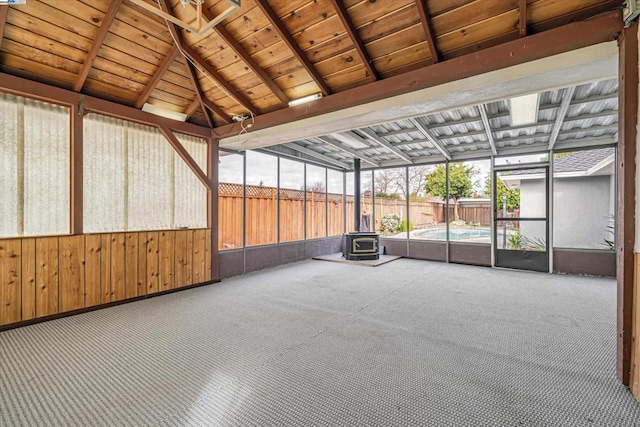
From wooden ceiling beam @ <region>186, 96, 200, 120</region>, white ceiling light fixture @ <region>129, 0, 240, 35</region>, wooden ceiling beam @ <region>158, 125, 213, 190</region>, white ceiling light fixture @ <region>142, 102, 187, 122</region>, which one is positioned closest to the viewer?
white ceiling light fixture @ <region>129, 0, 240, 35</region>

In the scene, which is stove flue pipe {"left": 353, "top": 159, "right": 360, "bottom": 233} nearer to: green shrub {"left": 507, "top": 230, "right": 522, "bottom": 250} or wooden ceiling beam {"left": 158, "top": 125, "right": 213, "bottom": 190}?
green shrub {"left": 507, "top": 230, "right": 522, "bottom": 250}

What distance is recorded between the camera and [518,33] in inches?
95.1

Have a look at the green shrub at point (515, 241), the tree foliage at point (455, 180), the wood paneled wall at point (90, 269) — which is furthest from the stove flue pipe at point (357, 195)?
the wood paneled wall at point (90, 269)

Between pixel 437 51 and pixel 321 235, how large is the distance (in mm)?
5355

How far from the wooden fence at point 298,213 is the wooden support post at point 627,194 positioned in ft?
15.2

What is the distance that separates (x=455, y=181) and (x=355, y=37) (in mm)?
5033

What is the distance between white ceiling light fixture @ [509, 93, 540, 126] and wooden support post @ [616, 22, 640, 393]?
4.26 ft

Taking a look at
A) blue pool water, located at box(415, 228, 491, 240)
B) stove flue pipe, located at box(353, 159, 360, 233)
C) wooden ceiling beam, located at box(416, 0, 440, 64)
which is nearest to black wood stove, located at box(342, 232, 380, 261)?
stove flue pipe, located at box(353, 159, 360, 233)

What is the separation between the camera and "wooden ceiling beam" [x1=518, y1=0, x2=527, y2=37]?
7.23 feet

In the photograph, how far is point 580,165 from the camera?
554 centimetres

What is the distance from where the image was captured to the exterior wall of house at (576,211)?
5363 mm

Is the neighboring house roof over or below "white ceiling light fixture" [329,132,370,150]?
below

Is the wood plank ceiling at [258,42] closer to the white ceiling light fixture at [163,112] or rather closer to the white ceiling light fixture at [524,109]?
the white ceiling light fixture at [163,112]

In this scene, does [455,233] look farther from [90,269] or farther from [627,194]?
[90,269]
